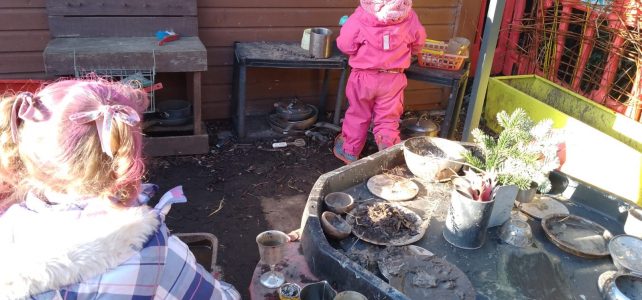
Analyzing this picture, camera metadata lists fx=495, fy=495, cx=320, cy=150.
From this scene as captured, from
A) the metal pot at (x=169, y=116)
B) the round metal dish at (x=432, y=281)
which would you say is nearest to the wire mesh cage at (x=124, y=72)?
the metal pot at (x=169, y=116)

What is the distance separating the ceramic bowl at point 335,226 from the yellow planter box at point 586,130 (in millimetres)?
1704

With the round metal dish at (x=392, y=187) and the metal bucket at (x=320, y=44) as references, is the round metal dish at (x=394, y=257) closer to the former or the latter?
the round metal dish at (x=392, y=187)

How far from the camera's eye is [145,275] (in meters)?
1.46

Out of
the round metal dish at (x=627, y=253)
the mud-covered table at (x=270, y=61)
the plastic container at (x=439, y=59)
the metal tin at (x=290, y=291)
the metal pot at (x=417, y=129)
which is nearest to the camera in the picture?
the metal tin at (x=290, y=291)

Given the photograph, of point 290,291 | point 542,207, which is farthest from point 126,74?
point 542,207

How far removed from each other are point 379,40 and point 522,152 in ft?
7.55

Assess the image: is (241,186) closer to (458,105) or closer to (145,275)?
(458,105)

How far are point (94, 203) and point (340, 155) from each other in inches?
135

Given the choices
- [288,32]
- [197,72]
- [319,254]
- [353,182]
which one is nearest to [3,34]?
[197,72]

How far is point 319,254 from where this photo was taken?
2072 millimetres

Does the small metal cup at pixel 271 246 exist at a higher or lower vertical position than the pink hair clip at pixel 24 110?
lower

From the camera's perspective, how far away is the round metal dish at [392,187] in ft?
8.71

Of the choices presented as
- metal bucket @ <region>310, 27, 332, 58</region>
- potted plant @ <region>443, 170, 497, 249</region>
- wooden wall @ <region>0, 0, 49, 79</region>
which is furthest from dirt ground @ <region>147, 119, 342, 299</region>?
potted plant @ <region>443, 170, 497, 249</region>

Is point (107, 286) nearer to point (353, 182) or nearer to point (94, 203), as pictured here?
point (94, 203)
